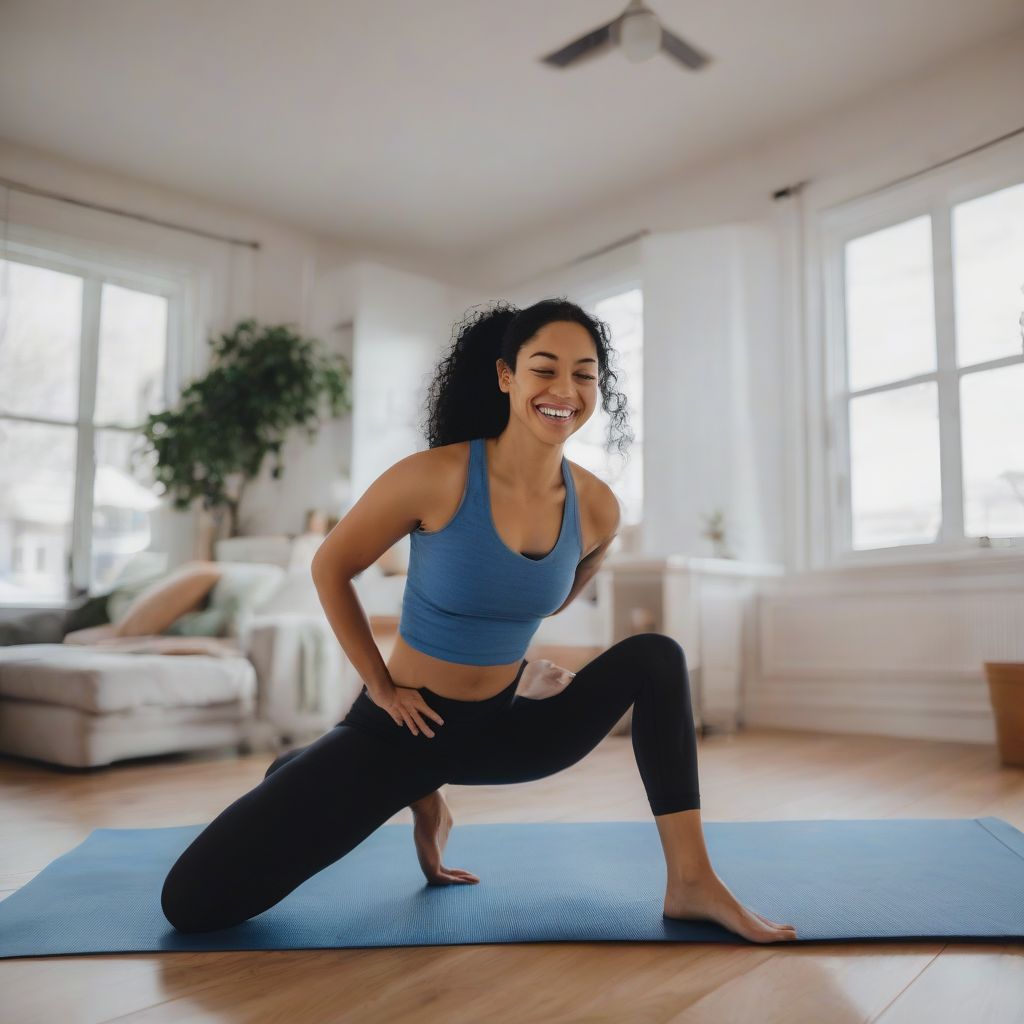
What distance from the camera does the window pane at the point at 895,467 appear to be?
394 cm

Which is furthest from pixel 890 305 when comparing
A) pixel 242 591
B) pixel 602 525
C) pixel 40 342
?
pixel 40 342

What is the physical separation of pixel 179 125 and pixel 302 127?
1.93 ft

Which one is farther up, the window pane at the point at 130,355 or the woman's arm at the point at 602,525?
the window pane at the point at 130,355

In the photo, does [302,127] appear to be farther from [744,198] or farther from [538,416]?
[538,416]

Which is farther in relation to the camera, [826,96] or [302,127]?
[302,127]

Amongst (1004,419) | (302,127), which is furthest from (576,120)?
(1004,419)

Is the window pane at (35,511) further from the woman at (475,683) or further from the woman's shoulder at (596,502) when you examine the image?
the woman's shoulder at (596,502)

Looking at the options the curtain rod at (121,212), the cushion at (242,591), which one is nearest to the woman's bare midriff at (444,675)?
the cushion at (242,591)

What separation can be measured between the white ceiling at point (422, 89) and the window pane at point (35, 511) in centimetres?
148

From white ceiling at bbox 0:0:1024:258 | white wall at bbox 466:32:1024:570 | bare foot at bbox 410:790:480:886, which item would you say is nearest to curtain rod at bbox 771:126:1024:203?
white wall at bbox 466:32:1024:570

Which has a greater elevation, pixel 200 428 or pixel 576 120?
pixel 576 120

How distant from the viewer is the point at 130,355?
505cm

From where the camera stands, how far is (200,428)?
15.3 feet

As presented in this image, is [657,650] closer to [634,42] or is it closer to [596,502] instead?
[596,502]
